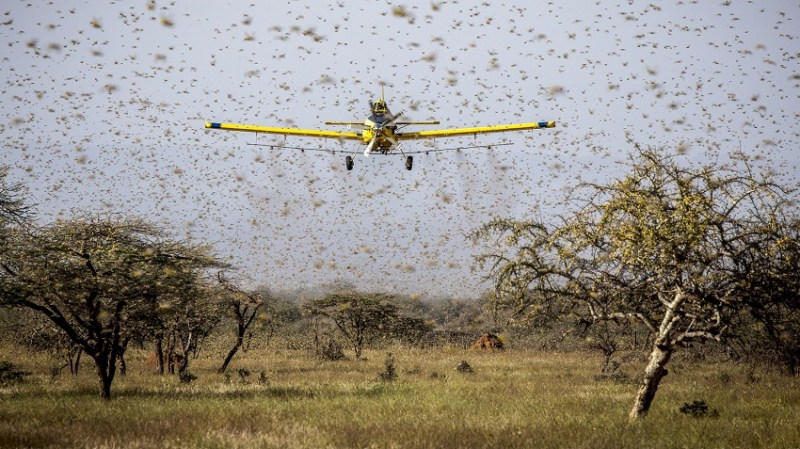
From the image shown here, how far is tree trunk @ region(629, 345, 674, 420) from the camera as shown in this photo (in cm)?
1448

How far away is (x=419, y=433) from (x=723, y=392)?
47.2 ft

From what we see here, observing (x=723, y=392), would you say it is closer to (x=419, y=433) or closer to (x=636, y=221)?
(x=636, y=221)

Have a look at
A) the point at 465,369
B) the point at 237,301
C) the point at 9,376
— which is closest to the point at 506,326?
the point at 465,369

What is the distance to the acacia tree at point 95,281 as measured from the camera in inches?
773

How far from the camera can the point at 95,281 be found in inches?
762

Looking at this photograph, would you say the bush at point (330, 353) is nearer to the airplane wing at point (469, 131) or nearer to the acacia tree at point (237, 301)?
the acacia tree at point (237, 301)

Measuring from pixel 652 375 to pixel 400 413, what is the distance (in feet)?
20.1

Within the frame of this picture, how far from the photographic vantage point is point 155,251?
71.6 ft

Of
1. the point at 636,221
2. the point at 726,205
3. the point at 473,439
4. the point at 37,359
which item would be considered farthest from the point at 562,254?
the point at 37,359

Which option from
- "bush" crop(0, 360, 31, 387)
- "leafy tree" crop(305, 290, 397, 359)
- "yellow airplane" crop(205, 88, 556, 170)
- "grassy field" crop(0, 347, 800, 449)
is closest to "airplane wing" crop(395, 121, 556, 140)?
"yellow airplane" crop(205, 88, 556, 170)

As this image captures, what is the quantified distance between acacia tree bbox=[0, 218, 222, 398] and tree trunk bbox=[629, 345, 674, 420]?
543 inches

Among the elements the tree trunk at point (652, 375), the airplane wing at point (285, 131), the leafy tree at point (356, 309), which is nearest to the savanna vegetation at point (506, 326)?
the tree trunk at point (652, 375)

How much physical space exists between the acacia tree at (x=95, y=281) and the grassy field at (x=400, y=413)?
2.19 m

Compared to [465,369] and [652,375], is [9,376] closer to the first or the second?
[465,369]
